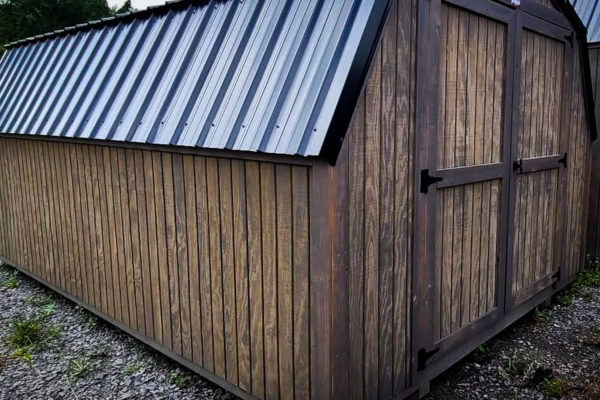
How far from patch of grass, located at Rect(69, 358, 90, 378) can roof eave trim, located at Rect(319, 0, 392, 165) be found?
2505mm

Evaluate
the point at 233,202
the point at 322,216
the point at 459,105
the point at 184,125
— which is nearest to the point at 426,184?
the point at 459,105

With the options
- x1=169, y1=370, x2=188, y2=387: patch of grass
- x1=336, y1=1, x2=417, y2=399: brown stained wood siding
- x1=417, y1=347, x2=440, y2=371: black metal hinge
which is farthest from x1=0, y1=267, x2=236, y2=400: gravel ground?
x1=417, y1=347, x2=440, y2=371: black metal hinge

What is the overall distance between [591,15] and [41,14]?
21.6m

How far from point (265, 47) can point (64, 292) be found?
131 inches

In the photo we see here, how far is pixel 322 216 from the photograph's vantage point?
7.19 feet

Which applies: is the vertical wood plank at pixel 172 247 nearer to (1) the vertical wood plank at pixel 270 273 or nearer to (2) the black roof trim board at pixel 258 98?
(2) the black roof trim board at pixel 258 98

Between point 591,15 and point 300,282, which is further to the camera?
point 591,15

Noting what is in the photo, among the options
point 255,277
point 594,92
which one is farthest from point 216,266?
point 594,92

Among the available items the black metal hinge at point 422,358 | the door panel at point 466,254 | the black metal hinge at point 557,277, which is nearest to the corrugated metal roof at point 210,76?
the door panel at point 466,254

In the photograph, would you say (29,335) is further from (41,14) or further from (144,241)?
(41,14)

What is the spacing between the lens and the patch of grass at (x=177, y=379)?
324 centimetres

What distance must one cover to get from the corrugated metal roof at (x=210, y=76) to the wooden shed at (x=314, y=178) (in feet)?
0.04

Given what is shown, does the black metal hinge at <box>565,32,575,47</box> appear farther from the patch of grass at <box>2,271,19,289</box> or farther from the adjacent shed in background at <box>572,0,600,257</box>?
the patch of grass at <box>2,271,19,289</box>

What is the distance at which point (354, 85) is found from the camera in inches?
83.4
